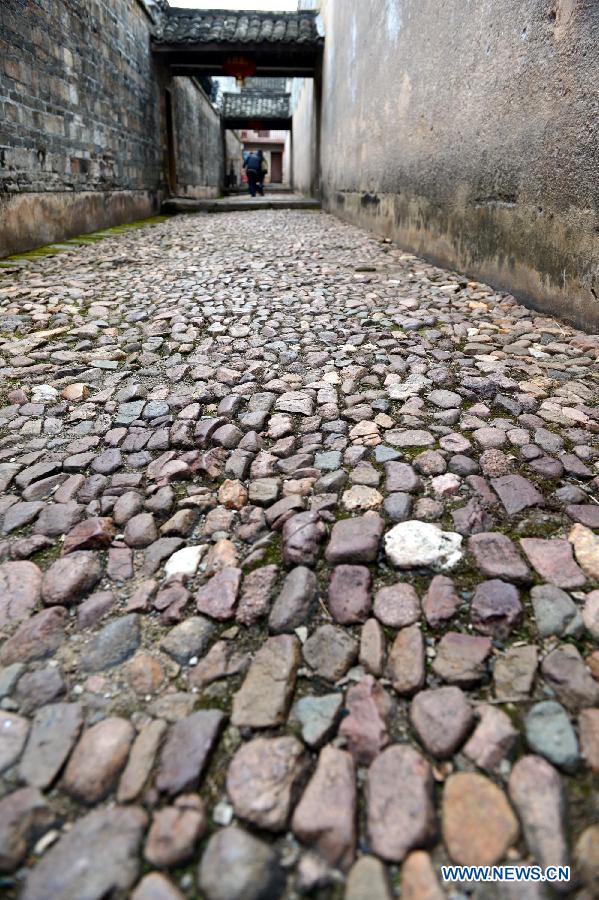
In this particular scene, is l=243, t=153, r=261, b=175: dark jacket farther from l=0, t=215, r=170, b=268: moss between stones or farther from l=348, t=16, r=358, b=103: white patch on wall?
l=0, t=215, r=170, b=268: moss between stones

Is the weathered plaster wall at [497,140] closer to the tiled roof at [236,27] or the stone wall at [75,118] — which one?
the stone wall at [75,118]

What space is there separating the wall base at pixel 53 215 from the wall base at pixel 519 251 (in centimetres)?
357

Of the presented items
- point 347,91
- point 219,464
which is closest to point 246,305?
point 219,464

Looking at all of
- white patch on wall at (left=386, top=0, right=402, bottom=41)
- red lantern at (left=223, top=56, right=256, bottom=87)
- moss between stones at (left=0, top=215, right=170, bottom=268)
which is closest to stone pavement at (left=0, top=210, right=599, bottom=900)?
moss between stones at (left=0, top=215, right=170, bottom=268)

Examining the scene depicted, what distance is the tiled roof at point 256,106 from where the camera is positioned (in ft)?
69.6

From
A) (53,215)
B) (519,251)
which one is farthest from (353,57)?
(519,251)

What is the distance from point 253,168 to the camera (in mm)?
17062

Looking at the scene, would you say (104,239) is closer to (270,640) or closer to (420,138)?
(420,138)

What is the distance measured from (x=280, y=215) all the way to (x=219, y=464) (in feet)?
29.7

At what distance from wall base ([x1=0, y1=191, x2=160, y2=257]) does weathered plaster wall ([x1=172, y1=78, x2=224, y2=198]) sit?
5918mm

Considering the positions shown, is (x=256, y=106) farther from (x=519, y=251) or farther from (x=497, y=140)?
(x=519, y=251)

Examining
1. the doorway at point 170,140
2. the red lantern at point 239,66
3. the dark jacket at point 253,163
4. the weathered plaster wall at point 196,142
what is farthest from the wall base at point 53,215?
the dark jacket at point 253,163

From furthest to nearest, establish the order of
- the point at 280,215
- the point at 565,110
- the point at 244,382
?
the point at 280,215 < the point at 565,110 < the point at 244,382

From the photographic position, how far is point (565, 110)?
2.44 metres
